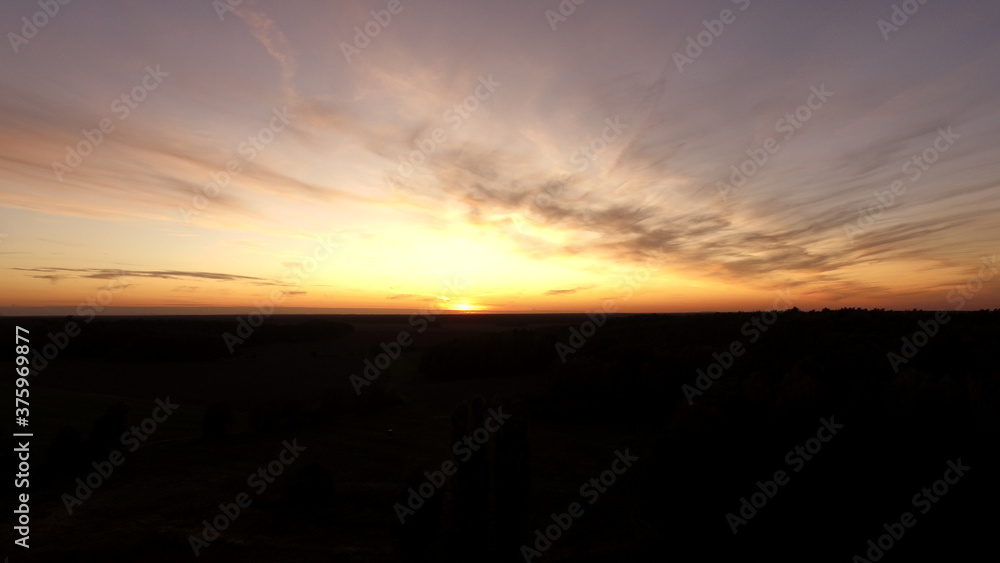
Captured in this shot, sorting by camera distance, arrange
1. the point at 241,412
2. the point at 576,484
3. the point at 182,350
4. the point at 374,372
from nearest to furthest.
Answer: the point at 576,484 → the point at 241,412 → the point at 374,372 → the point at 182,350

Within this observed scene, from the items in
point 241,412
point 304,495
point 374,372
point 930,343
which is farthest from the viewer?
point 374,372

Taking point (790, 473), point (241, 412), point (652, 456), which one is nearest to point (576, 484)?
point (652, 456)

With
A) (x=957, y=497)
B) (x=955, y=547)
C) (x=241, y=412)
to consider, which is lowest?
(x=955, y=547)

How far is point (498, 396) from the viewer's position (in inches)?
399

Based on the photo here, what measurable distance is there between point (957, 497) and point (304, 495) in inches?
581

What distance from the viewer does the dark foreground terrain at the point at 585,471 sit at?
962cm

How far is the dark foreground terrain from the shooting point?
9.62 meters

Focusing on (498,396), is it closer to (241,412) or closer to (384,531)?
(384,531)

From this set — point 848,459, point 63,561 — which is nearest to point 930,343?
point 848,459

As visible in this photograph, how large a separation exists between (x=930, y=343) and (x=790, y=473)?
17.1 meters

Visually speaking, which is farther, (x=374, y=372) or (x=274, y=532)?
(x=374, y=372)

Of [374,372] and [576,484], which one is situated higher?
[374,372]

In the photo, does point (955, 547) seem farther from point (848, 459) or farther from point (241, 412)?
point (241, 412)

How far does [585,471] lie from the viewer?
16.0 metres
